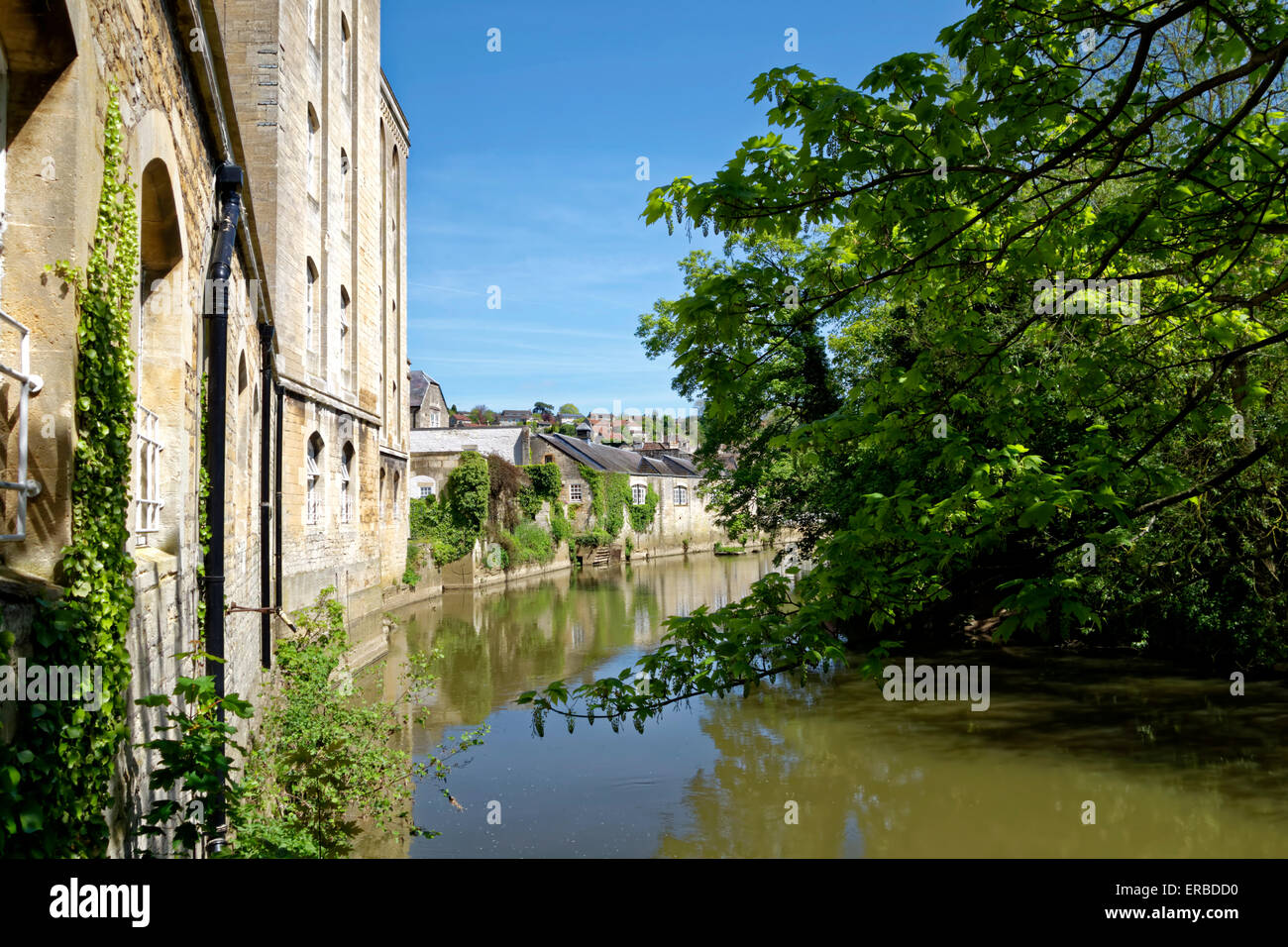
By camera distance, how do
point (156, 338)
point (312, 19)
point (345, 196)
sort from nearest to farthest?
point (156, 338)
point (312, 19)
point (345, 196)

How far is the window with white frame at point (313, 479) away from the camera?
1548 cm

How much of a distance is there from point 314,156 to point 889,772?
1532 cm

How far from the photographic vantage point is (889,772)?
11.0 metres

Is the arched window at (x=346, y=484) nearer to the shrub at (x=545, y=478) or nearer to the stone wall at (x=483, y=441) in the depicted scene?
the shrub at (x=545, y=478)

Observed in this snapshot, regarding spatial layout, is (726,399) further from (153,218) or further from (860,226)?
(153,218)

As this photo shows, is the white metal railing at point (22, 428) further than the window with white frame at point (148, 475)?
No

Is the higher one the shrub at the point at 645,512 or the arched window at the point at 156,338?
the arched window at the point at 156,338

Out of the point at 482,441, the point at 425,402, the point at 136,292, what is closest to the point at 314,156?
the point at 136,292

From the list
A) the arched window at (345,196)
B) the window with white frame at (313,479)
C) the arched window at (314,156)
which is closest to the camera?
the window with white frame at (313,479)

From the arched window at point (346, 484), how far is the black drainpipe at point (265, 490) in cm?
613

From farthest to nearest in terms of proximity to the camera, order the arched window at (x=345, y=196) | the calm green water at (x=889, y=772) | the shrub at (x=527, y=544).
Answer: the shrub at (x=527, y=544) < the arched window at (x=345, y=196) < the calm green water at (x=889, y=772)

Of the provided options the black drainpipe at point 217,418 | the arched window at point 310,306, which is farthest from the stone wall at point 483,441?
the black drainpipe at point 217,418

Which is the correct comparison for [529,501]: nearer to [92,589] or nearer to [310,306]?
[310,306]

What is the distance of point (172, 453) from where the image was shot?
5234 millimetres
